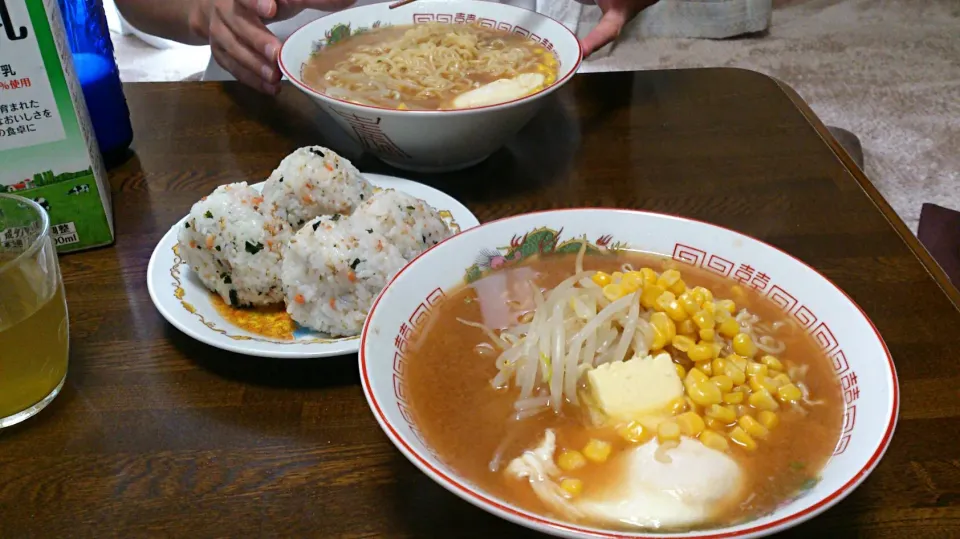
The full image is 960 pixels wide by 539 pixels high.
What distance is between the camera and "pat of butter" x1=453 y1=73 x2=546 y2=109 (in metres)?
1.84

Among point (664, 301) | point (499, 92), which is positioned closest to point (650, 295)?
point (664, 301)

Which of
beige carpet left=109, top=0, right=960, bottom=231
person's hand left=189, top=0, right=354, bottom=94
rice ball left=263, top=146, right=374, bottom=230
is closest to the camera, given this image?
rice ball left=263, top=146, right=374, bottom=230

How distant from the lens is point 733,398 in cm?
105

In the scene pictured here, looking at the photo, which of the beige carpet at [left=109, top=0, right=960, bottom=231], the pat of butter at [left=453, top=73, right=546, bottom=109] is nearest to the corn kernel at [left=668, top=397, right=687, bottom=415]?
the pat of butter at [left=453, top=73, right=546, bottom=109]

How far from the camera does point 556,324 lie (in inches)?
45.0

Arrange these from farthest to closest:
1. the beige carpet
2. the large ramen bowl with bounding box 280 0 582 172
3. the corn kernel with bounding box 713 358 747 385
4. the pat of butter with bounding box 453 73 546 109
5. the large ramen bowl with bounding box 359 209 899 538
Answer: the beige carpet < the pat of butter with bounding box 453 73 546 109 < the large ramen bowl with bounding box 280 0 582 172 < the corn kernel with bounding box 713 358 747 385 < the large ramen bowl with bounding box 359 209 899 538

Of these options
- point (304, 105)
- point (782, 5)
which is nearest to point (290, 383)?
point (304, 105)

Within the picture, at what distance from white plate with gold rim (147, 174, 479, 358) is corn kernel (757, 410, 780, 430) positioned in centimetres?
62

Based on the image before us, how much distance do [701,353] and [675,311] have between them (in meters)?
0.08

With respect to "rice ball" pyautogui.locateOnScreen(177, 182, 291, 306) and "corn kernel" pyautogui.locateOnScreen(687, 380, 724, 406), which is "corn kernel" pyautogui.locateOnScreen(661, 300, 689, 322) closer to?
"corn kernel" pyautogui.locateOnScreen(687, 380, 724, 406)

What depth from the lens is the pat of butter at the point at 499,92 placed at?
184cm

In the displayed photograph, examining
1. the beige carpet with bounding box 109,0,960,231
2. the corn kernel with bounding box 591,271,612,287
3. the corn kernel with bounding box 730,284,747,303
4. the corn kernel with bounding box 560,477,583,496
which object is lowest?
the beige carpet with bounding box 109,0,960,231

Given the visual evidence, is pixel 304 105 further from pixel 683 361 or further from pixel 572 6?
pixel 572 6

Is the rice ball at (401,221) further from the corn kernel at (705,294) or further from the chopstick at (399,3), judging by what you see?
the chopstick at (399,3)
